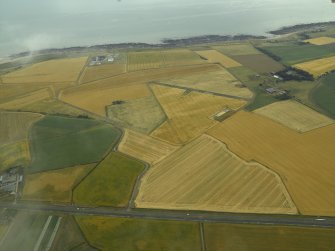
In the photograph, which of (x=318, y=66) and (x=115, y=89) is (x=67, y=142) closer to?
(x=115, y=89)

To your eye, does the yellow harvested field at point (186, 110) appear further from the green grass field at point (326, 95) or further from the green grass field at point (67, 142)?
the green grass field at point (326, 95)

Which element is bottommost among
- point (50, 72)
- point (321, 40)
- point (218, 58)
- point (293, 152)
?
point (50, 72)

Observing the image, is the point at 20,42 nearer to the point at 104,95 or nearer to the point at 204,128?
the point at 104,95

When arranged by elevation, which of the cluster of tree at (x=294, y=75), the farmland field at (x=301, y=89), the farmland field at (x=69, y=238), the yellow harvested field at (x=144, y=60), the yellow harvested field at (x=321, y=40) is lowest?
the farmland field at (x=69, y=238)

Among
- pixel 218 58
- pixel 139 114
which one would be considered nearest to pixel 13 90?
pixel 139 114

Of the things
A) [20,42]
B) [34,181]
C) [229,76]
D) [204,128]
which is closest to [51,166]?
[34,181]

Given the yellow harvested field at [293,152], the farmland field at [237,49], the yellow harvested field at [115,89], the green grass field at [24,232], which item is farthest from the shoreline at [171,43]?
the green grass field at [24,232]
